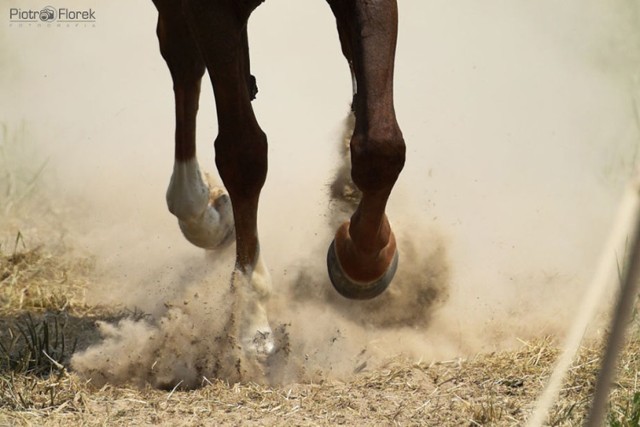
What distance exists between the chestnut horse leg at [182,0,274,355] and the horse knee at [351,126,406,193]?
0.44 m

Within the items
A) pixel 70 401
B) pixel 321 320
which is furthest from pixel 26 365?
pixel 321 320

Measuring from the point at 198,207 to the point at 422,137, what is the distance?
5.38ft

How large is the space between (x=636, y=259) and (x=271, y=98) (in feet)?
17.2

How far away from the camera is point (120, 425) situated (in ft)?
10.3

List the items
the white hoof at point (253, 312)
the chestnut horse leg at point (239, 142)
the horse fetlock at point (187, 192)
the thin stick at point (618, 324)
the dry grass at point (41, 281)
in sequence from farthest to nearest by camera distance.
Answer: the dry grass at point (41, 281)
the horse fetlock at point (187, 192)
the white hoof at point (253, 312)
the chestnut horse leg at point (239, 142)
the thin stick at point (618, 324)

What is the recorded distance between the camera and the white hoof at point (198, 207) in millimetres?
4496

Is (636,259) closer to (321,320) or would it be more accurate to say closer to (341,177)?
(321,320)

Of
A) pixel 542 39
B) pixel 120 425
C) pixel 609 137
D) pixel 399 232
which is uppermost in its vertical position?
pixel 542 39

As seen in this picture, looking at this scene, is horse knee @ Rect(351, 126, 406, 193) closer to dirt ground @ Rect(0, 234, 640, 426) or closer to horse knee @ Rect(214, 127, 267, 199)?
horse knee @ Rect(214, 127, 267, 199)

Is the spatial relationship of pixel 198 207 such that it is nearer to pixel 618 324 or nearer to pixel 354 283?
pixel 354 283

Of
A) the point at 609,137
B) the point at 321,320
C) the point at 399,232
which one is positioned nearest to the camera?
the point at 321,320

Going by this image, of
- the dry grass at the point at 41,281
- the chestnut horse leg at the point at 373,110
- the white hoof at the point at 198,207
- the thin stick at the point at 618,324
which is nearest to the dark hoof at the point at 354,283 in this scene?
the chestnut horse leg at the point at 373,110

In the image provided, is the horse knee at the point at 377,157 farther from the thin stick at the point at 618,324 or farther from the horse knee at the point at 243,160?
the thin stick at the point at 618,324

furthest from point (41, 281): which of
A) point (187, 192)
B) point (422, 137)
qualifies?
point (422, 137)
